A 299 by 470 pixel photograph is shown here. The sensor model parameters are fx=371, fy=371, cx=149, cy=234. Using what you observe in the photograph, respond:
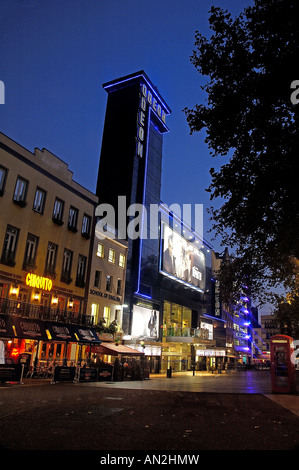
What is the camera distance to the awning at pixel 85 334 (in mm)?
27906

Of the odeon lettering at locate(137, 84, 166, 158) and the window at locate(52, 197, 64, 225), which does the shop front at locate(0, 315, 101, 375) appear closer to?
the window at locate(52, 197, 64, 225)

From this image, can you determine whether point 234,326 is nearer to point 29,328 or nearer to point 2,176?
point 29,328

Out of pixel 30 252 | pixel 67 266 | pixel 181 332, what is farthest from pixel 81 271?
pixel 181 332

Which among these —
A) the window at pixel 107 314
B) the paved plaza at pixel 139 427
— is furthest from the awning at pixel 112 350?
the paved plaza at pixel 139 427

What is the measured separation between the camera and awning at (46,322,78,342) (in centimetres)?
2553

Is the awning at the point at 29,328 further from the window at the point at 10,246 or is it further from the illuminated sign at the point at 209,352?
the illuminated sign at the point at 209,352

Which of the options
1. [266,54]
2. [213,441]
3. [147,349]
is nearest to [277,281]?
[266,54]

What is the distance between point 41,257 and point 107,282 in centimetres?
1018

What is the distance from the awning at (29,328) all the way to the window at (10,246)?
12.4 feet

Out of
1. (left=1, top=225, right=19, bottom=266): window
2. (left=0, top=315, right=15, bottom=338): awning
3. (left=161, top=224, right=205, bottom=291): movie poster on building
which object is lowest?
(left=0, top=315, right=15, bottom=338): awning

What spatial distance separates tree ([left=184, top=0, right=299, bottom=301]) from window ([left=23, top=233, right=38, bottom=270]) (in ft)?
54.3

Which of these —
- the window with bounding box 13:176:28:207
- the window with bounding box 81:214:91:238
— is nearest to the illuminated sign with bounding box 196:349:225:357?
the window with bounding box 81:214:91:238

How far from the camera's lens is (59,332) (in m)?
26.4

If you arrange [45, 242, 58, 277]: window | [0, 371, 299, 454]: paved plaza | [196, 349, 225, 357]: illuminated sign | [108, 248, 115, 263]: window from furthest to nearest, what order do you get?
[196, 349, 225, 357]: illuminated sign
[108, 248, 115, 263]: window
[45, 242, 58, 277]: window
[0, 371, 299, 454]: paved plaza
